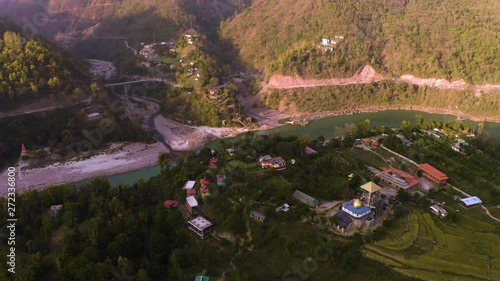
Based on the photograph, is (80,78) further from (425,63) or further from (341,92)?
(425,63)


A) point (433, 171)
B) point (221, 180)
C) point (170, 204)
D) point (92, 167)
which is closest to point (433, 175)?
point (433, 171)

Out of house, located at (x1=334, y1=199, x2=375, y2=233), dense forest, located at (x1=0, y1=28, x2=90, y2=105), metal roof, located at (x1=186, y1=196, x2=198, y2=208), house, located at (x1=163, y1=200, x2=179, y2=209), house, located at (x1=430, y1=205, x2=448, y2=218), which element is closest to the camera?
house, located at (x1=334, y1=199, x2=375, y2=233)

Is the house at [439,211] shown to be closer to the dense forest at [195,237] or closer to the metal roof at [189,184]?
the dense forest at [195,237]

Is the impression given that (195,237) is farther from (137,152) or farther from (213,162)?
(137,152)

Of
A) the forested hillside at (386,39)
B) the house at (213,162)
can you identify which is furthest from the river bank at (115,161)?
the forested hillside at (386,39)

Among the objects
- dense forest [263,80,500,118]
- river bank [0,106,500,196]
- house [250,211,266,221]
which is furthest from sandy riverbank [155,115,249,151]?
house [250,211,266,221]

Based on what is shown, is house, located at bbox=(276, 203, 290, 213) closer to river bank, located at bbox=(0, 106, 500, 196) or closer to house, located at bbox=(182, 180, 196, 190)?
house, located at bbox=(182, 180, 196, 190)

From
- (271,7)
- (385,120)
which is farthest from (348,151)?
(271,7)
